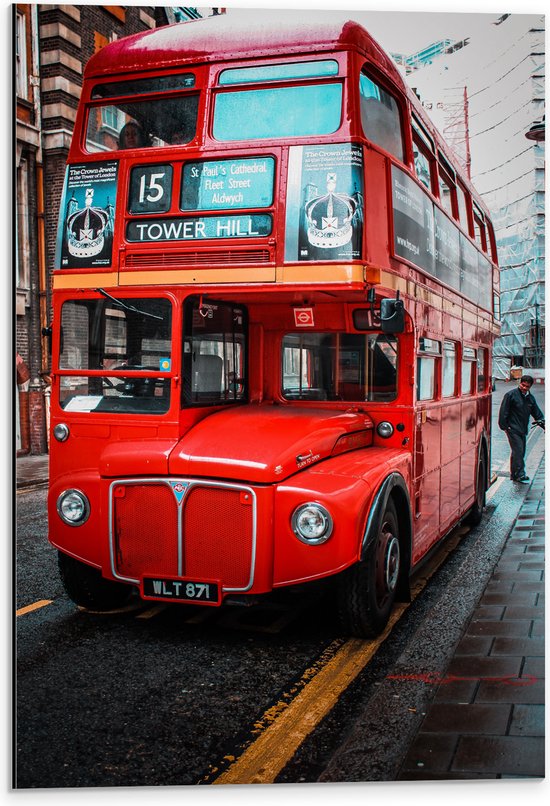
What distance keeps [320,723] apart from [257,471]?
123 centimetres

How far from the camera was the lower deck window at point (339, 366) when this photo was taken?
5242 millimetres

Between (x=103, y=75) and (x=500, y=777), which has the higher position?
(x=103, y=75)

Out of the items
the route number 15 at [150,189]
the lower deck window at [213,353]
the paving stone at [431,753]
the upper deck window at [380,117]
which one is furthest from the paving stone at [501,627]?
the route number 15 at [150,189]

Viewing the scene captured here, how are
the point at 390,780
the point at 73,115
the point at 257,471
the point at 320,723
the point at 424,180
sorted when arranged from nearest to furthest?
1. the point at 390,780
2. the point at 320,723
3. the point at 257,471
4. the point at 73,115
5. the point at 424,180

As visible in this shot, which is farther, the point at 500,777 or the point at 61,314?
the point at 61,314

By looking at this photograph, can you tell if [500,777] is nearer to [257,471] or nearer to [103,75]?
[257,471]

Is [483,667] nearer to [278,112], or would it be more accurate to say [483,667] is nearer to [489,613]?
[489,613]

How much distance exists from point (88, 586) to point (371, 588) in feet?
5.37

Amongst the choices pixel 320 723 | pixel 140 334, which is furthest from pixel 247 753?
pixel 140 334

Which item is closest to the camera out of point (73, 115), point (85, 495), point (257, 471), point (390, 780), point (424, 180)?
point (390, 780)

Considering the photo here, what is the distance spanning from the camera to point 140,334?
462cm

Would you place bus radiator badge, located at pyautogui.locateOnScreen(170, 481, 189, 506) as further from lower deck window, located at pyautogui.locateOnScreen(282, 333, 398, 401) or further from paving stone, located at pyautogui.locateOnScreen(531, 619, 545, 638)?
paving stone, located at pyautogui.locateOnScreen(531, 619, 545, 638)

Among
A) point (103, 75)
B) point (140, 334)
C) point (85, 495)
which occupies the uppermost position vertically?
point (103, 75)

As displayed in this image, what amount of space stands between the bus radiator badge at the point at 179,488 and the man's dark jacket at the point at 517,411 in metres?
1.94
